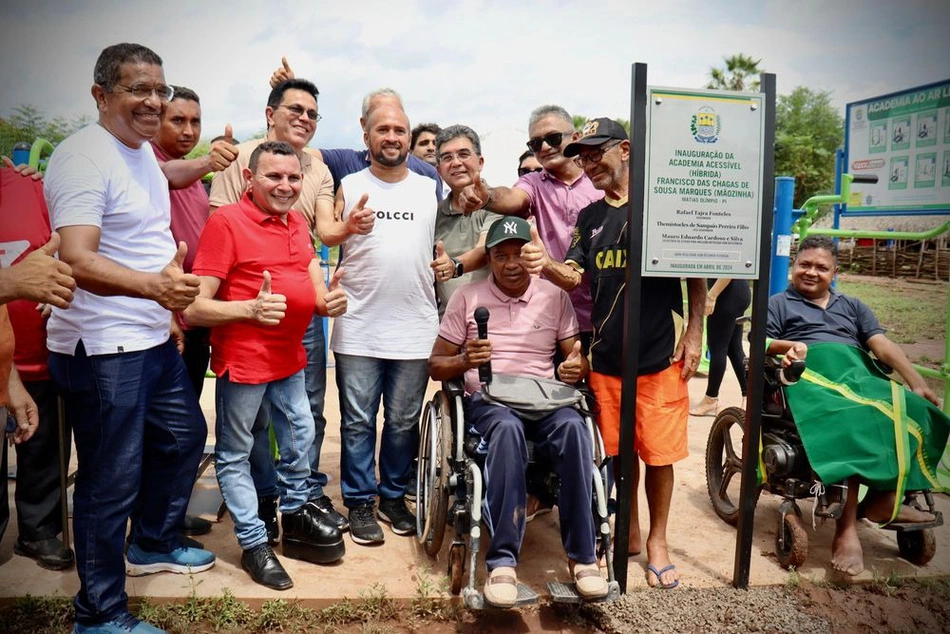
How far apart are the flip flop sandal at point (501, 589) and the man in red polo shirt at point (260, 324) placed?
0.87 m

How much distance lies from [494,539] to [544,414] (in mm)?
577

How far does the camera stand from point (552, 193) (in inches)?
142

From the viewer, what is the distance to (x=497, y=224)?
3.18 meters

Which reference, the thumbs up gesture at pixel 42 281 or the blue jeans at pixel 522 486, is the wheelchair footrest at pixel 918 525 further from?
the thumbs up gesture at pixel 42 281

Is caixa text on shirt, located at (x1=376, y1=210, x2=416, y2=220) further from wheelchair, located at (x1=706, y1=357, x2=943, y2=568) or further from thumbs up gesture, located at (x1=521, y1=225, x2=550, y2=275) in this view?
wheelchair, located at (x1=706, y1=357, x2=943, y2=568)

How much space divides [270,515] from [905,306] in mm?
14539

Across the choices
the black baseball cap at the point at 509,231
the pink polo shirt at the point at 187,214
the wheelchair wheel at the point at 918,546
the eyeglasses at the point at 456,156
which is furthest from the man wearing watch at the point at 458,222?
the wheelchair wheel at the point at 918,546

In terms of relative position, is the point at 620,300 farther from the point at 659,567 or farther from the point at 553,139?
the point at 659,567

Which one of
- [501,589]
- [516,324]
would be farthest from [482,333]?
[501,589]

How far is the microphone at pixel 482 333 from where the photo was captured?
9.75 ft

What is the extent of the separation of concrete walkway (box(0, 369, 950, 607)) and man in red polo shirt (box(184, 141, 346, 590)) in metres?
0.12

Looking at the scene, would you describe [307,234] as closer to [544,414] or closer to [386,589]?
[544,414]

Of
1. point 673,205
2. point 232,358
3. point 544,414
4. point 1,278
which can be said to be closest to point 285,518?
point 232,358

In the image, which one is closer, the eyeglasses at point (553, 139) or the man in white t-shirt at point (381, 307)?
the man in white t-shirt at point (381, 307)
